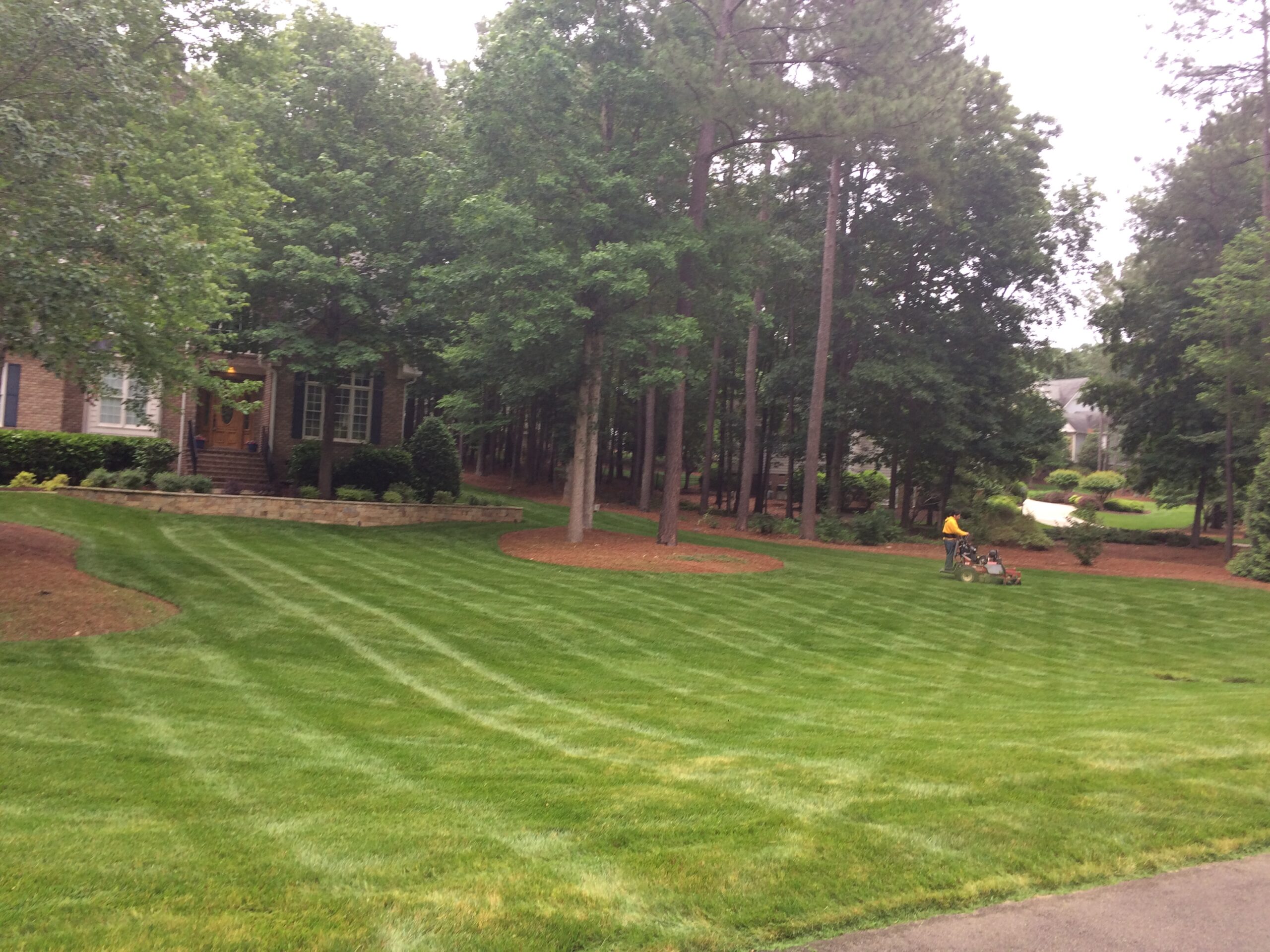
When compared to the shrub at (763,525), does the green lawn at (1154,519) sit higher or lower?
higher

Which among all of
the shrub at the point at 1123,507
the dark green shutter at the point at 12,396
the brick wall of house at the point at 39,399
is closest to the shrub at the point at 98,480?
the brick wall of house at the point at 39,399

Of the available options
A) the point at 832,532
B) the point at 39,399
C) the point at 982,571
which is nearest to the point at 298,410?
the point at 39,399

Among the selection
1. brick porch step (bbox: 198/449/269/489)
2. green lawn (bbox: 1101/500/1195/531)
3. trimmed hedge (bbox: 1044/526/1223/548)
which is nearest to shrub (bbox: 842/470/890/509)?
trimmed hedge (bbox: 1044/526/1223/548)

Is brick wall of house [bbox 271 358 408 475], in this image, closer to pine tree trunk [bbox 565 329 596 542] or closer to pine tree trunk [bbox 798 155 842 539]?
pine tree trunk [bbox 565 329 596 542]

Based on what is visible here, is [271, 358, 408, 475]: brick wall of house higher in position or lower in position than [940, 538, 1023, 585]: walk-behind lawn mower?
higher

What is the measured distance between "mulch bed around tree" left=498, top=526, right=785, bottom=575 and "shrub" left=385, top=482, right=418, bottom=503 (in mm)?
3200

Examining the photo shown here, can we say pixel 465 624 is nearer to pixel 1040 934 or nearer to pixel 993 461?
pixel 1040 934

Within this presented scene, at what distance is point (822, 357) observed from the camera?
84.1ft

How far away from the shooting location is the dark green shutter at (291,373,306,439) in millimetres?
26406

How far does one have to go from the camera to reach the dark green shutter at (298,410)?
2641 centimetres

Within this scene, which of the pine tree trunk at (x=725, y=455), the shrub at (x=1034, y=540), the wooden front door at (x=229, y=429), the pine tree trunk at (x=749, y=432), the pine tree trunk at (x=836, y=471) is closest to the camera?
the wooden front door at (x=229, y=429)

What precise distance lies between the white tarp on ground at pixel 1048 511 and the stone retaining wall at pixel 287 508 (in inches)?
1107

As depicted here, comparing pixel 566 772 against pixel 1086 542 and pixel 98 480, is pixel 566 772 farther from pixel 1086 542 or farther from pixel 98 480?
pixel 1086 542

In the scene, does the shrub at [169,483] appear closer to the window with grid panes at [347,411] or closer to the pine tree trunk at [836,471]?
the window with grid panes at [347,411]
